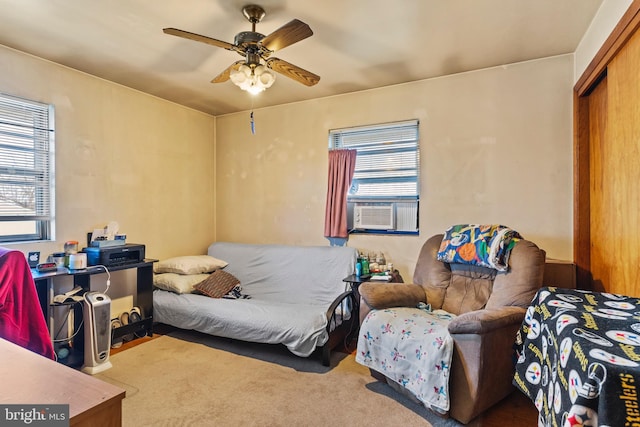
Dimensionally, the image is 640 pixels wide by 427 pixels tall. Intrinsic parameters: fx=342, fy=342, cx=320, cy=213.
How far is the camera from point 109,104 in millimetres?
3369

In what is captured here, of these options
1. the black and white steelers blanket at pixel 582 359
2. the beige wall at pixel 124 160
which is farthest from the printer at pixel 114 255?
the black and white steelers blanket at pixel 582 359

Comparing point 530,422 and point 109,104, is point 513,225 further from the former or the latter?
point 109,104

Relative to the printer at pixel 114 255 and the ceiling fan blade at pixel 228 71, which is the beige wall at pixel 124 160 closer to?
the printer at pixel 114 255

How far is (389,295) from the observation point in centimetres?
253

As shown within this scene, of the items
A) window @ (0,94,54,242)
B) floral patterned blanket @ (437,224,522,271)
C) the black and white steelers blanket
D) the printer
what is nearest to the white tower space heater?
the printer

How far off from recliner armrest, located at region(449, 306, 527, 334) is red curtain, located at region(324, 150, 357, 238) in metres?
1.82

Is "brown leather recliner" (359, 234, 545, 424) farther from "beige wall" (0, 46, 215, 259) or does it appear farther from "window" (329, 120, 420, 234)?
"beige wall" (0, 46, 215, 259)

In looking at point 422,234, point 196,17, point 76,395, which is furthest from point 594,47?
point 76,395

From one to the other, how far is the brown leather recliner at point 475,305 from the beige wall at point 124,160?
258 centimetres

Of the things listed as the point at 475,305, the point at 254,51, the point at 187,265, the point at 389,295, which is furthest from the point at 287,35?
the point at 187,265

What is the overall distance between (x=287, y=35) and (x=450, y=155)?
1.96m

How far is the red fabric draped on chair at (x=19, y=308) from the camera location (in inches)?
74.1

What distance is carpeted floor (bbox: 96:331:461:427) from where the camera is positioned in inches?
80.0

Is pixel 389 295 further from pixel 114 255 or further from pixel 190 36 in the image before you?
pixel 114 255
